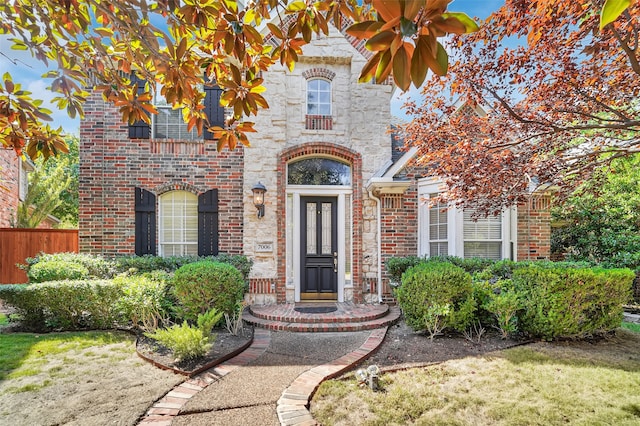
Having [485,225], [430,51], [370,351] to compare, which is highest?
[430,51]

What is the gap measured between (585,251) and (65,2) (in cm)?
1131

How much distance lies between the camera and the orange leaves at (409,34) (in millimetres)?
1096

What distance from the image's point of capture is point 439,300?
16.6 ft

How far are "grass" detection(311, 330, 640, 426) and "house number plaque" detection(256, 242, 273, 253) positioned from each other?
4280 mm

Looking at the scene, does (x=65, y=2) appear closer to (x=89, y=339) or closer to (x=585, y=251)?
(x=89, y=339)

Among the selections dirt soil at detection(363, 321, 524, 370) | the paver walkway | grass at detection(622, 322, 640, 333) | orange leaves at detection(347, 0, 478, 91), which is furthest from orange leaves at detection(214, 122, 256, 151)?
grass at detection(622, 322, 640, 333)

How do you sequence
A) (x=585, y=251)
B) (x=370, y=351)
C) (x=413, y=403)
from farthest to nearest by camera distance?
(x=585, y=251), (x=370, y=351), (x=413, y=403)

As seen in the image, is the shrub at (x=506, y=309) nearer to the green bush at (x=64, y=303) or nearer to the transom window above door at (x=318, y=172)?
the transom window above door at (x=318, y=172)

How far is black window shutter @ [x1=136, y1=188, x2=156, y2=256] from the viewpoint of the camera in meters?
7.46

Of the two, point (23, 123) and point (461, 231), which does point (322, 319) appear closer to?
point (461, 231)

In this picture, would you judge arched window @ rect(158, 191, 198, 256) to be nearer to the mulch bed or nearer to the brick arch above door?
the brick arch above door

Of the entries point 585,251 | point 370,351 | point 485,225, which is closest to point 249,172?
point 370,351

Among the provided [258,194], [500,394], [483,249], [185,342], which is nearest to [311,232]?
[258,194]

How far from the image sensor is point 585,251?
8.86 m
